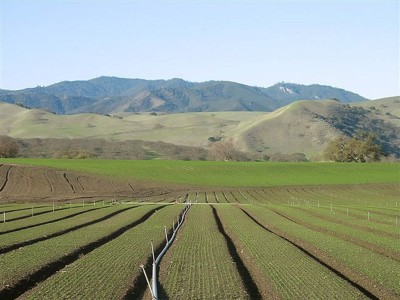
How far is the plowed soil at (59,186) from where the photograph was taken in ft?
249

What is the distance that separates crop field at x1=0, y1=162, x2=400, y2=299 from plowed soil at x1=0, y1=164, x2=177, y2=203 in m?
30.5

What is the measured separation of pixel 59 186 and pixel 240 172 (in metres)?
41.4

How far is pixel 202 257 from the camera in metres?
24.3

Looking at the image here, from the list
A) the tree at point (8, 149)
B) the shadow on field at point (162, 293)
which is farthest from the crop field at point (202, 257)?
the tree at point (8, 149)

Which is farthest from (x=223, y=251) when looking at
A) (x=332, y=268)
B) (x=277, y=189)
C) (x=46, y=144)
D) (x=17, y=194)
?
(x=46, y=144)

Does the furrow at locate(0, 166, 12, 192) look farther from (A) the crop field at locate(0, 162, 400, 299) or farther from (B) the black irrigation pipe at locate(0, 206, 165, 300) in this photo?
(B) the black irrigation pipe at locate(0, 206, 165, 300)

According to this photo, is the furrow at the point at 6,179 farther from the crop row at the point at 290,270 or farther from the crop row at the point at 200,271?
the crop row at the point at 290,270

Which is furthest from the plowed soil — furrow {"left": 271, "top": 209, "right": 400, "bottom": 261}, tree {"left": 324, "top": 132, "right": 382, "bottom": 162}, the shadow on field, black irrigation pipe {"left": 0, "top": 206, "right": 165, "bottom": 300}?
tree {"left": 324, "top": 132, "right": 382, "bottom": 162}

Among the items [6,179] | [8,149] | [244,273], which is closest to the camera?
[244,273]

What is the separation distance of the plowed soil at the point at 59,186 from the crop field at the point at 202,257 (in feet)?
100

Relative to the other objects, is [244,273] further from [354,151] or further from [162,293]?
[354,151]

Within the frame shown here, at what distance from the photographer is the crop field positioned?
1833cm

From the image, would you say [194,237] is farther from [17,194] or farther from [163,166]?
[163,166]

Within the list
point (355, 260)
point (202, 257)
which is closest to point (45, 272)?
point (202, 257)
